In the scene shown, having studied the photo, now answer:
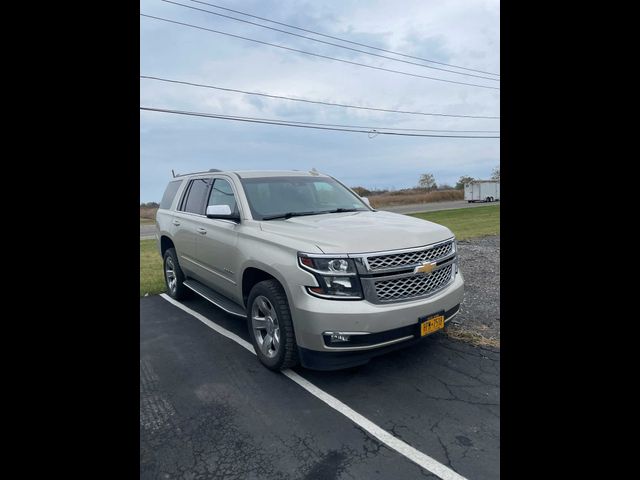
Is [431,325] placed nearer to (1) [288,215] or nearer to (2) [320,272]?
(2) [320,272]

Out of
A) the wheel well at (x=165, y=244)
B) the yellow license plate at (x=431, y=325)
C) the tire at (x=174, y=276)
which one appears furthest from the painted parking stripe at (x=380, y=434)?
the wheel well at (x=165, y=244)

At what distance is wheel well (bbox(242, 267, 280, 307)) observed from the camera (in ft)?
13.0

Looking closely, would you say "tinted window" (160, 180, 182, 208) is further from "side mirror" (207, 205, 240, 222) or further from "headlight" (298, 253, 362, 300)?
"headlight" (298, 253, 362, 300)

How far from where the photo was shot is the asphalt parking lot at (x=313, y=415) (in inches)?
98.3

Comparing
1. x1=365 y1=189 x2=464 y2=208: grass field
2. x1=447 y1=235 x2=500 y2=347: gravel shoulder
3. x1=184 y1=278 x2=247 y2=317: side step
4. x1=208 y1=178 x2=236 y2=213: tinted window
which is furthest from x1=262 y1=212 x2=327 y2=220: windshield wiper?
x1=365 y1=189 x2=464 y2=208: grass field

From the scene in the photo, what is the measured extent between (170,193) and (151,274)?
3.05m

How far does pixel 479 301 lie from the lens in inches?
229

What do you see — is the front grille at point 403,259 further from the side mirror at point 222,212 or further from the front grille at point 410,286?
the side mirror at point 222,212

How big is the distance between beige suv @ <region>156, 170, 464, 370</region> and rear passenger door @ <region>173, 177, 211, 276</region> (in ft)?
1.38
